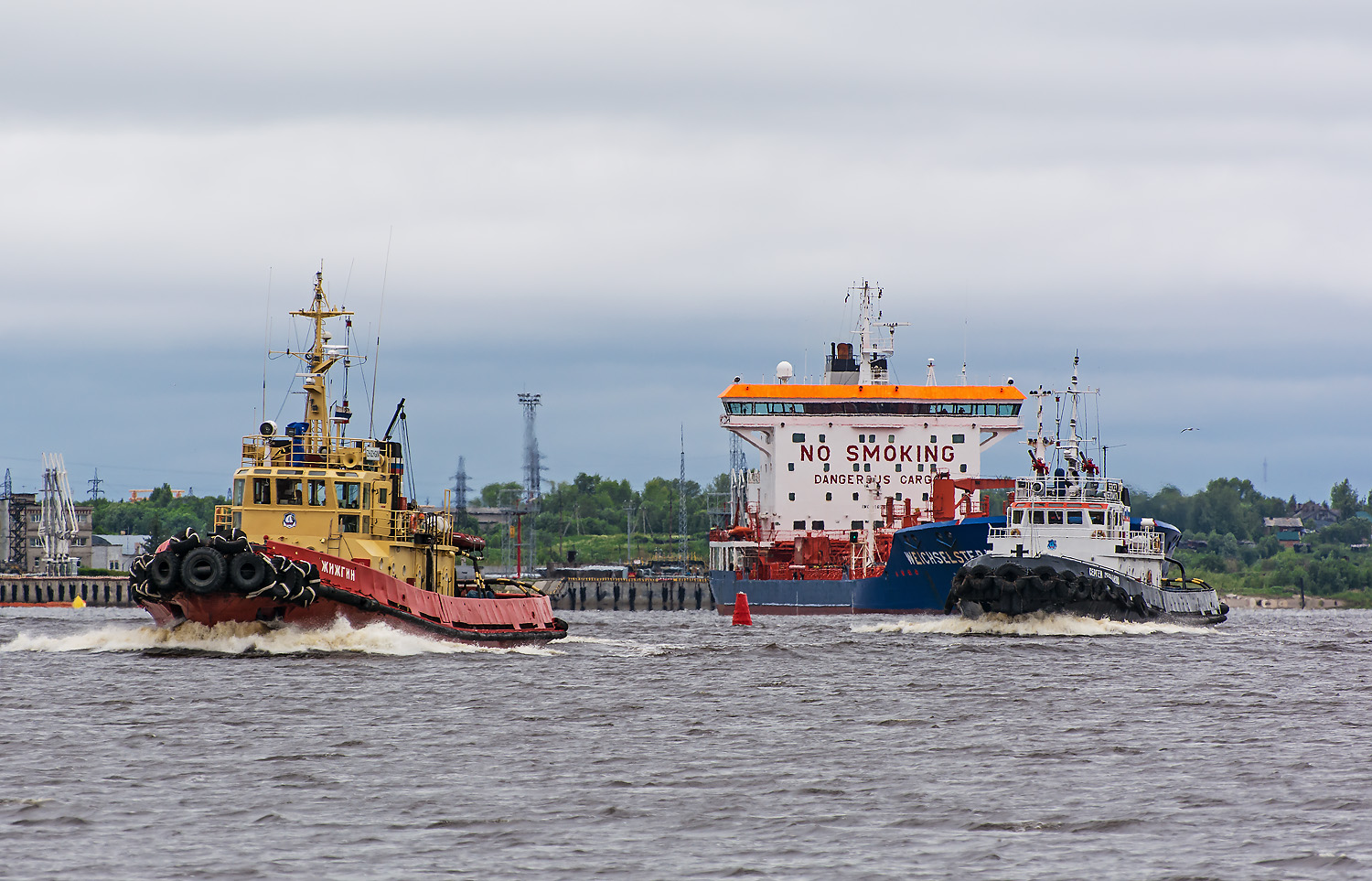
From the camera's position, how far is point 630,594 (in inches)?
4646

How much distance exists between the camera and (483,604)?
133 ft

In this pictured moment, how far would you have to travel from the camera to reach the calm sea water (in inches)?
619

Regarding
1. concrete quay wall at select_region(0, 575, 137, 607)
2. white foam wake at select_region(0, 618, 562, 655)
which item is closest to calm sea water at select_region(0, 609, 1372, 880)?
white foam wake at select_region(0, 618, 562, 655)

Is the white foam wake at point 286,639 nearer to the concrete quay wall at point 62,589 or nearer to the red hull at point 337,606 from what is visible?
the red hull at point 337,606

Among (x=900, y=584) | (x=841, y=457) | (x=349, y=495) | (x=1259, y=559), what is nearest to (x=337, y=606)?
(x=349, y=495)

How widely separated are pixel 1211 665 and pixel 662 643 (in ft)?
53.4

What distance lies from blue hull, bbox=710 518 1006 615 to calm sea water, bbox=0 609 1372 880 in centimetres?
2531

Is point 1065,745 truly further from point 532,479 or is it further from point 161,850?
point 532,479

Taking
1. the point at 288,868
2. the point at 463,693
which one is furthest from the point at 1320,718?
the point at 288,868

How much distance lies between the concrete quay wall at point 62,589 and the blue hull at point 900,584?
63689 millimetres

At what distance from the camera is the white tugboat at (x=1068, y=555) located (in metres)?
51.0

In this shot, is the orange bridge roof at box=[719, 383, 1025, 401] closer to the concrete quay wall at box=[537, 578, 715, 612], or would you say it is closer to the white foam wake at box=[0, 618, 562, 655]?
the concrete quay wall at box=[537, 578, 715, 612]

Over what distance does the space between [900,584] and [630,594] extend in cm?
5008

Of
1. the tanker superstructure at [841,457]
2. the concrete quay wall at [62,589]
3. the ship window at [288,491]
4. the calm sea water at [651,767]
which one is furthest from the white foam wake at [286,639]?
the concrete quay wall at [62,589]
